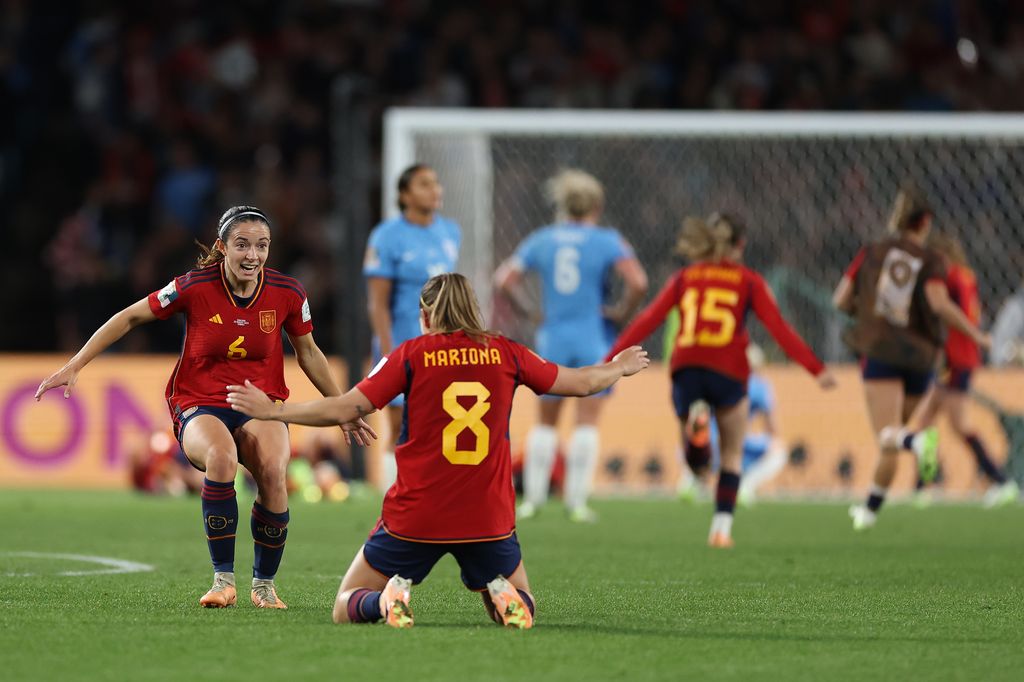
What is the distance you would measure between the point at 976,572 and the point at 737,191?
32.4 feet

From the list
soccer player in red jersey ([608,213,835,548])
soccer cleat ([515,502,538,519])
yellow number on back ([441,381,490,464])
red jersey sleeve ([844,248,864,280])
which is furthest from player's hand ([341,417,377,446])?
soccer cleat ([515,502,538,519])

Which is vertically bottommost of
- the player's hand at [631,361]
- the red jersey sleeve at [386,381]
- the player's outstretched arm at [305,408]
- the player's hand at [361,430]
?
the player's hand at [361,430]

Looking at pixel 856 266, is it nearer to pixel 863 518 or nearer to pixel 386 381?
pixel 863 518

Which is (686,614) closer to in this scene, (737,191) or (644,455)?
(644,455)

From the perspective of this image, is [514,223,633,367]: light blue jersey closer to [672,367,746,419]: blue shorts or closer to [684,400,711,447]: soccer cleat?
[684,400,711,447]: soccer cleat

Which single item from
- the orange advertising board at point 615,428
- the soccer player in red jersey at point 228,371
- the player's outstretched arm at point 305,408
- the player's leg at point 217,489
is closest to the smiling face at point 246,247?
the soccer player in red jersey at point 228,371

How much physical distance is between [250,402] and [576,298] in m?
7.24

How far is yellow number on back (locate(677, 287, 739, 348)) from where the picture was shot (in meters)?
11.1

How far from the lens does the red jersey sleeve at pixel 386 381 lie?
6.46 m

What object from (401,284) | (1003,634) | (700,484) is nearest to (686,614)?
(1003,634)

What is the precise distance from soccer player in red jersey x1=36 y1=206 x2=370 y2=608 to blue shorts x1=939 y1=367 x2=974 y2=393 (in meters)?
9.12

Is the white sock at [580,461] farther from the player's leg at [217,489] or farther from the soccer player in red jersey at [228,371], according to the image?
the player's leg at [217,489]

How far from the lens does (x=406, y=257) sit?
11.8 meters

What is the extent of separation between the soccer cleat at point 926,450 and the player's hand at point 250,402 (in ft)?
22.5
